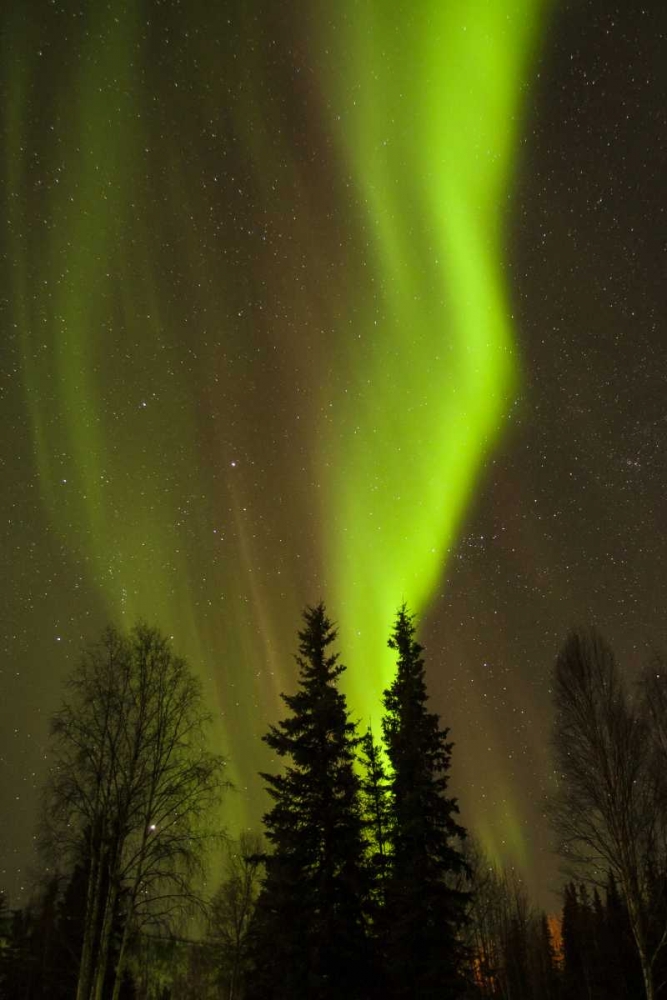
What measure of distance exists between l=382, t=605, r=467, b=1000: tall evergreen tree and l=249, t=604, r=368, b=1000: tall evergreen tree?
4.36 ft

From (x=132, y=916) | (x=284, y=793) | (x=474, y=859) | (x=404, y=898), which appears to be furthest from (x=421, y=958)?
(x=474, y=859)

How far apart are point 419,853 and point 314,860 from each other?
3.15 m

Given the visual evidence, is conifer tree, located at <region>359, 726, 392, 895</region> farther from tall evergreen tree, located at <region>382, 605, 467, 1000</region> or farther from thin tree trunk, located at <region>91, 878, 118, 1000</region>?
thin tree trunk, located at <region>91, 878, 118, 1000</region>

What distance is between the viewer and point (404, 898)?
1986 centimetres

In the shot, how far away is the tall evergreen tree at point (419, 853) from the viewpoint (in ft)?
62.5

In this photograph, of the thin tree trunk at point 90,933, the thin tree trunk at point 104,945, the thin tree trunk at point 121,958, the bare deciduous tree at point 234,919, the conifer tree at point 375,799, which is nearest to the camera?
the thin tree trunk at point 90,933

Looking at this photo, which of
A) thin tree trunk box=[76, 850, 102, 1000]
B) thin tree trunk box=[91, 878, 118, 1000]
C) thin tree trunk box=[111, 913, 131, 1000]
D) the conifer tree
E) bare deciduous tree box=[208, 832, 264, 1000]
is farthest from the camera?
bare deciduous tree box=[208, 832, 264, 1000]

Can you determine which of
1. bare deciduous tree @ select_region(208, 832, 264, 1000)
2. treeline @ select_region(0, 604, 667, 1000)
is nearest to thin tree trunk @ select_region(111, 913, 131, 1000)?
treeline @ select_region(0, 604, 667, 1000)

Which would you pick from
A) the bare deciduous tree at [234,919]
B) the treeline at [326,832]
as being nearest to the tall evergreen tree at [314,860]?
the treeline at [326,832]

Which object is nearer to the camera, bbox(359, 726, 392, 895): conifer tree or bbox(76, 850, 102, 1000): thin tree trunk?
bbox(76, 850, 102, 1000): thin tree trunk

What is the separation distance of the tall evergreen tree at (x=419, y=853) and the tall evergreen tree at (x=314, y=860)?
1330mm

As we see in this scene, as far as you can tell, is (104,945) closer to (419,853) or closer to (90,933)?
(90,933)

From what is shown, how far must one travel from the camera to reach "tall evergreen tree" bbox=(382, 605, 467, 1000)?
62.5 feet

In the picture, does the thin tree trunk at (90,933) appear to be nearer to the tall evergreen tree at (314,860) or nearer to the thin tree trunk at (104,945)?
the thin tree trunk at (104,945)
